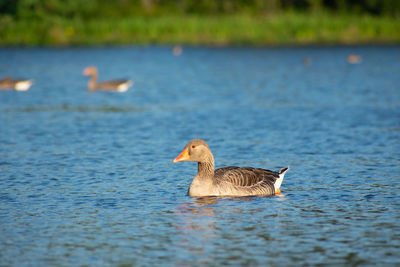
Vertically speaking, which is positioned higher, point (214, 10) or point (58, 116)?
point (214, 10)

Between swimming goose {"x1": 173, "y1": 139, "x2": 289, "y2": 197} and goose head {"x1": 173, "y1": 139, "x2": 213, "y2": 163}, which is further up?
goose head {"x1": 173, "y1": 139, "x2": 213, "y2": 163}

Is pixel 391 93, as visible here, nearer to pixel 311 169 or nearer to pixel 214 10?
pixel 311 169

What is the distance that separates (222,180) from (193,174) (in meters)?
2.66

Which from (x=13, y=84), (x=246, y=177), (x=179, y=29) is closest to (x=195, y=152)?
(x=246, y=177)

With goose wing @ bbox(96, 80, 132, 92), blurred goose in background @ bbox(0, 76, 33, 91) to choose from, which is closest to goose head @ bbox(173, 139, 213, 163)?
goose wing @ bbox(96, 80, 132, 92)

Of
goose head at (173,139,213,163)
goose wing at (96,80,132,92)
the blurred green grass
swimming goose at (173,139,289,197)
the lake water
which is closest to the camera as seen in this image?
the lake water

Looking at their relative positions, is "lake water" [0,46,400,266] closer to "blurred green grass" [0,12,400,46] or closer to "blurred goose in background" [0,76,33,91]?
"blurred goose in background" [0,76,33,91]

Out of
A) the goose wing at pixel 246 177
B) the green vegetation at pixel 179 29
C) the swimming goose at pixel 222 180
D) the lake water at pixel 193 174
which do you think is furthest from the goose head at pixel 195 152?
the green vegetation at pixel 179 29

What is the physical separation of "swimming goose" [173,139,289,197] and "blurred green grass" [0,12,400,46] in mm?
52156

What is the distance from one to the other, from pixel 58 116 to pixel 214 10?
6651 centimetres

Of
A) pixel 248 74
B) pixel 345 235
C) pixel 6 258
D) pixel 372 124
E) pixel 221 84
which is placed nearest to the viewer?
pixel 6 258

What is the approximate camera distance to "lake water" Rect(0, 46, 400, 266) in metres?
9.89

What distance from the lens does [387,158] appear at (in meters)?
16.4

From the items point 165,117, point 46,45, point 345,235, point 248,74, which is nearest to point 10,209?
point 345,235
